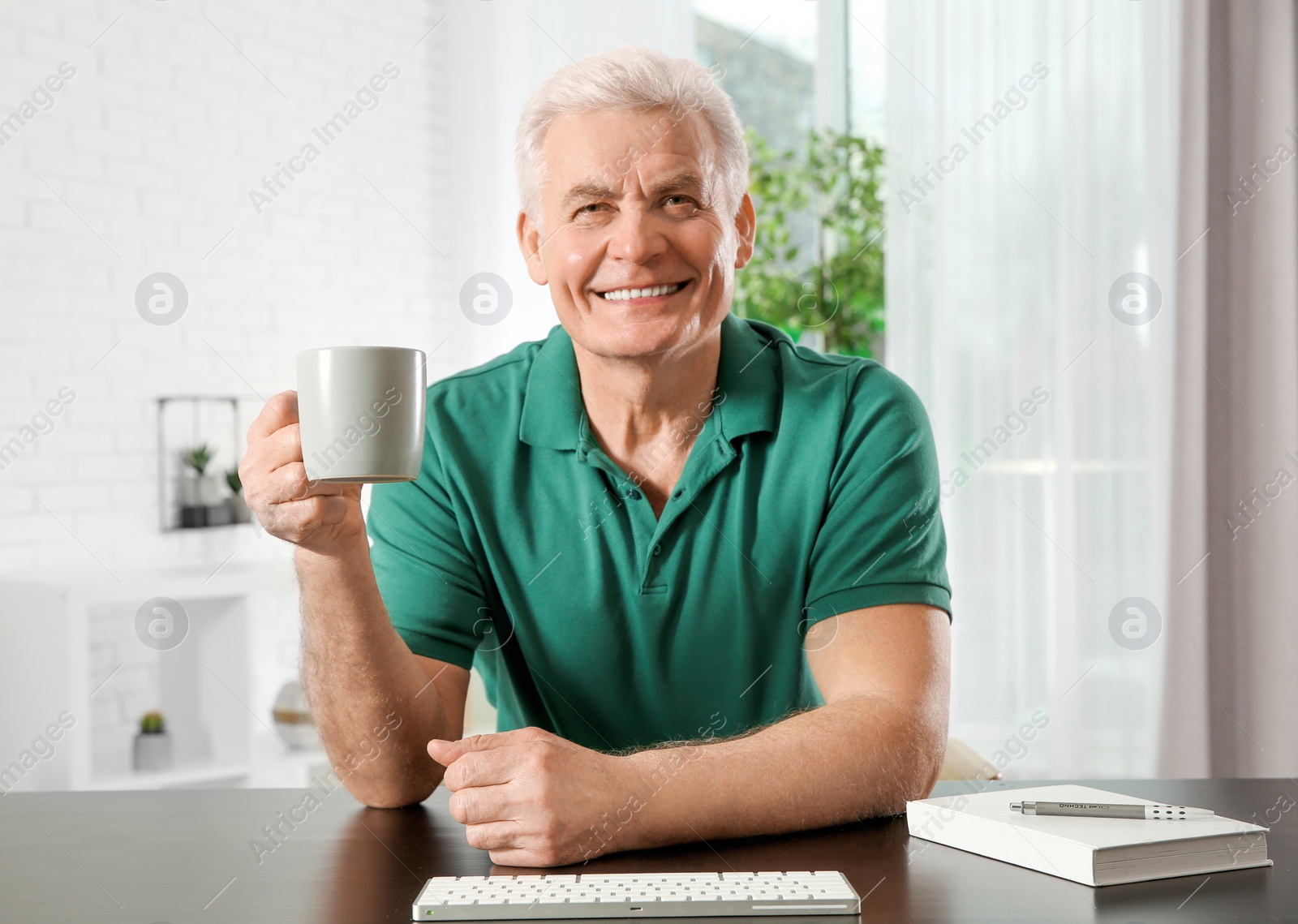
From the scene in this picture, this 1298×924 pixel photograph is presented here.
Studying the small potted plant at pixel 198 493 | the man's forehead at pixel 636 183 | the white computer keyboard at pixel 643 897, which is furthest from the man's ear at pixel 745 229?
the small potted plant at pixel 198 493

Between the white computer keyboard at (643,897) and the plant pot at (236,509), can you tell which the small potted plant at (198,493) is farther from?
the white computer keyboard at (643,897)

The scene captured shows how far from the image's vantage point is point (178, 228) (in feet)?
11.1

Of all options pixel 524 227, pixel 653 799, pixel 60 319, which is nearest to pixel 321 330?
pixel 60 319

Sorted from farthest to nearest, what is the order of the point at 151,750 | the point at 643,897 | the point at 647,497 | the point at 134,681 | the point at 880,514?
the point at 134,681, the point at 151,750, the point at 647,497, the point at 880,514, the point at 643,897

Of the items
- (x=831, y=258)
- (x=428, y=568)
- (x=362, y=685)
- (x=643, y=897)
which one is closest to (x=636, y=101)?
(x=428, y=568)

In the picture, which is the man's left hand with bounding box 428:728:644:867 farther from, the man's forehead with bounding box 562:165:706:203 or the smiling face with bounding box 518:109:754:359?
the man's forehead with bounding box 562:165:706:203

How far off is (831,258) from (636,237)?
2.46m

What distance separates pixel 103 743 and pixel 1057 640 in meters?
2.60

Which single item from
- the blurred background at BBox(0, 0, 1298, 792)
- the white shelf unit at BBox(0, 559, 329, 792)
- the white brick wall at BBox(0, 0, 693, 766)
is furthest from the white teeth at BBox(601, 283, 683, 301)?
the blurred background at BBox(0, 0, 1298, 792)

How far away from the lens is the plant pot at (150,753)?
3.05 meters

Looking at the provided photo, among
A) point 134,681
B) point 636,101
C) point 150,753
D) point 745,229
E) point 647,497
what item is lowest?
point 150,753

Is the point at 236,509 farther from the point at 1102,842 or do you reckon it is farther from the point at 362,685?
the point at 1102,842

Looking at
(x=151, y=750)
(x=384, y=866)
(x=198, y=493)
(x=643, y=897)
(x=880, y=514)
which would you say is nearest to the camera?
(x=643, y=897)

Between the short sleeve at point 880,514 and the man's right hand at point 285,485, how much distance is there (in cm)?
59
